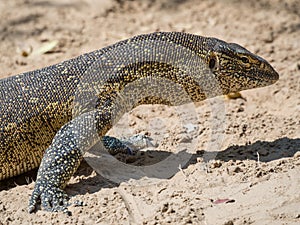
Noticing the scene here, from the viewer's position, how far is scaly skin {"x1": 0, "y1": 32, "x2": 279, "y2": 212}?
7010 mm

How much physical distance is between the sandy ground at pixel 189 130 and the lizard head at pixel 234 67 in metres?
0.84

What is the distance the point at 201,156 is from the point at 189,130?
0.80 metres


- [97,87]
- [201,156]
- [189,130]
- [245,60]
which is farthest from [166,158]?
[245,60]

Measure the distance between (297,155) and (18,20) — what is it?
6564mm

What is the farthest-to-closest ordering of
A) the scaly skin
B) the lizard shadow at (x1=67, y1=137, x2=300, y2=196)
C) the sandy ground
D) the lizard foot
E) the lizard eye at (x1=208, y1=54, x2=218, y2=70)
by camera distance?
the lizard eye at (x1=208, y1=54, x2=218, y2=70) < the lizard shadow at (x1=67, y1=137, x2=300, y2=196) < the scaly skin < the lizard foot < the sandy ground

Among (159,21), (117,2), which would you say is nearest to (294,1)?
(159,21)

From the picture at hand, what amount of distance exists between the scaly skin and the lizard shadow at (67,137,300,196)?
41cm

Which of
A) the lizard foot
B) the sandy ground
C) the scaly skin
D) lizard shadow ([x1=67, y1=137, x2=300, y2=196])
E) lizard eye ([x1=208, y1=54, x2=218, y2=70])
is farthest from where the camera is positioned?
lizard eye ([x1=208, y1=54, x2=218, y2=70])

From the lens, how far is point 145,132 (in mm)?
8430

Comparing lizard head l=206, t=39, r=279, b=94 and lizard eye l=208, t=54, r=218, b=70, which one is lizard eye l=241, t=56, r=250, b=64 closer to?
lizard head l=206, t=39, r=279, b=94

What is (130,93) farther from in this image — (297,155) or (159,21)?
(159,21)

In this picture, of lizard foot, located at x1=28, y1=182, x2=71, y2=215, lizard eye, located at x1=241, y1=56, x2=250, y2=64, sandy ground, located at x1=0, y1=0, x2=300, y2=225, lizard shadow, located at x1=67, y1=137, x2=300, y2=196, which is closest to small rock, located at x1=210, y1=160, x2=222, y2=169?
sandy ground, located at x1=0, y1=0, x2=300, y2=225

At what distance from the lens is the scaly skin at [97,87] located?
23.0ft

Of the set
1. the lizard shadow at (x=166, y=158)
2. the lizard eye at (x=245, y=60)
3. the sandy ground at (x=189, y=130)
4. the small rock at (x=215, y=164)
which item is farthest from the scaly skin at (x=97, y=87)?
the small rock at (x=215, y=164)
